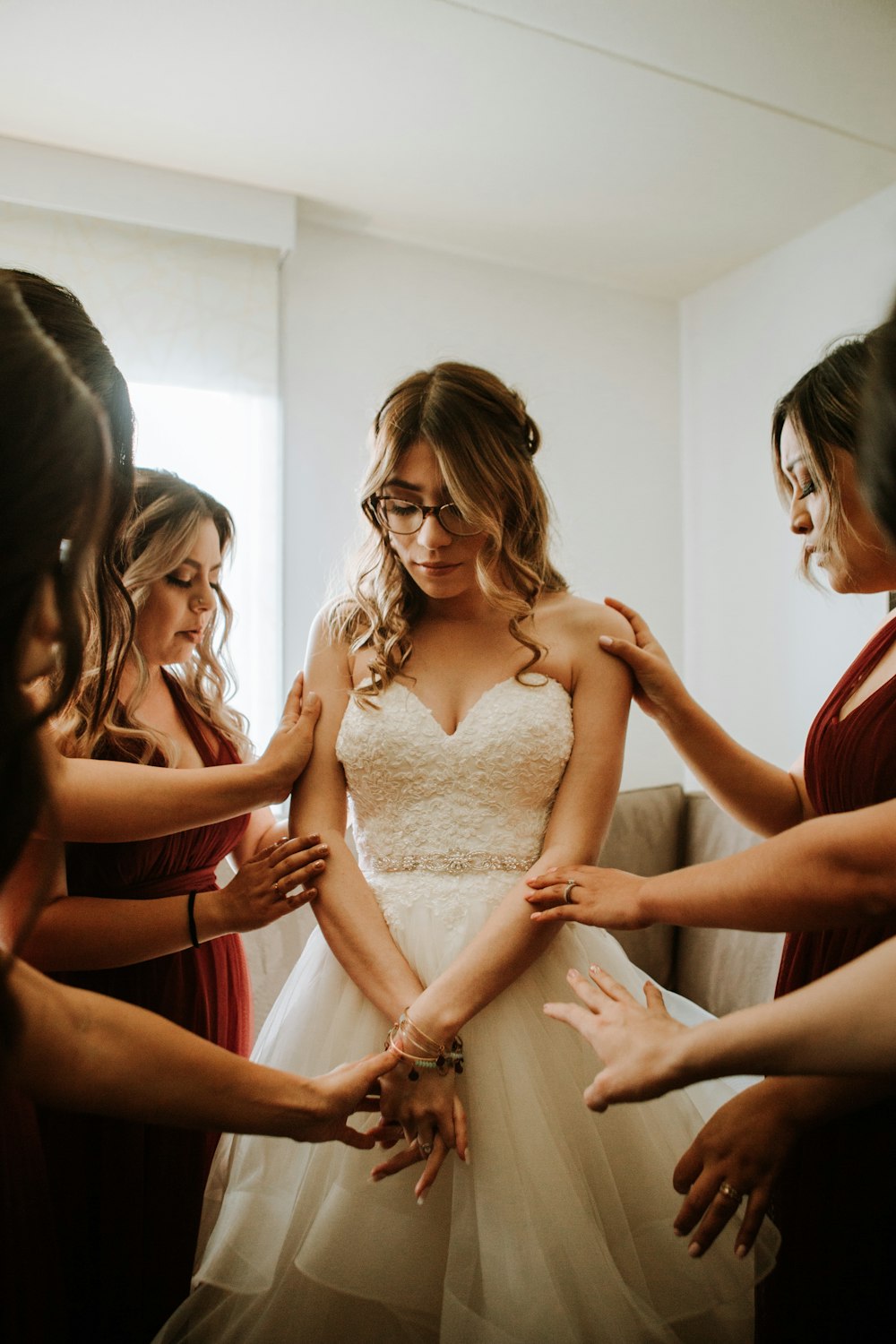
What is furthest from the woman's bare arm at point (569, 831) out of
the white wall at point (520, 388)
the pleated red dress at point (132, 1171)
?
the white wall at point (520, 388)

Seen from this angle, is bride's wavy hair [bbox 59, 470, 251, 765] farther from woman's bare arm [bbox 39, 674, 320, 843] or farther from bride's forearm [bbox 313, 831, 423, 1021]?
bride's forearm [bbox 313, 831, 423, 1021]

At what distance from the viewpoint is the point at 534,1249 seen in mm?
1300

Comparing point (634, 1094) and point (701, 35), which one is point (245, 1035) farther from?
point (701, 35)

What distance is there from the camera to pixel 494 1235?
4.33ft

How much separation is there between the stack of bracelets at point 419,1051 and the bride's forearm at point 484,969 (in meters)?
0.01

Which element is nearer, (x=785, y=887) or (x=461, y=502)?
(x=785, y=887)

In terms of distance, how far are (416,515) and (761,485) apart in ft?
10.6

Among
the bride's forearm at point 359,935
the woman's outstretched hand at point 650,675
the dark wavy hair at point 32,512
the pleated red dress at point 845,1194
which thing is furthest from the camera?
the woman's outstretched hand at point 650,675

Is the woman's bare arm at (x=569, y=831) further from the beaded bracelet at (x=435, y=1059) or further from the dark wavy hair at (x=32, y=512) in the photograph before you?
the dark wavy hair at (x=32, y=512)

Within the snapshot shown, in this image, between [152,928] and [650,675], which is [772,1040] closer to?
[650,675]

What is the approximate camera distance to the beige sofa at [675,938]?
2.74 m

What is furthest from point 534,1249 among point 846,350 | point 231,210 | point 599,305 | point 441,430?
point 599,305

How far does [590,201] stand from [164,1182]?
380 centimetres

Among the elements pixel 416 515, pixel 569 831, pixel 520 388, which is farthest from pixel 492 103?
pixel 569 831
